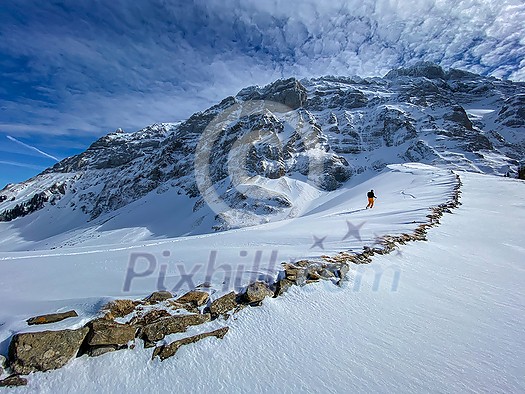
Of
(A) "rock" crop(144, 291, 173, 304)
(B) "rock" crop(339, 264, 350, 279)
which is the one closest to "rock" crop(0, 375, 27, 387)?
(A) "rock" crop(144, 291, 173, 304)

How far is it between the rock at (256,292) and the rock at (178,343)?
2.28ft

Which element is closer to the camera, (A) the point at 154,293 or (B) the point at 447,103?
(A) the point at 154,293

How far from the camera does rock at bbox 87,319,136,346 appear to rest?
313 centimetres

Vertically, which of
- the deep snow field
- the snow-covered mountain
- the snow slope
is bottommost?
the deep snow field

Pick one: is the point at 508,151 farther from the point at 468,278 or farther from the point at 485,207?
the point at 468,278

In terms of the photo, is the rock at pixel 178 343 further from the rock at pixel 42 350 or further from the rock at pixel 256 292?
the rock at pixel 42 350

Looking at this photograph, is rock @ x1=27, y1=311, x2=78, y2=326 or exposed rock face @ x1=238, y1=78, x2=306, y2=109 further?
exposed rock face @ x1=238, y1=78, x2=306, y2=109

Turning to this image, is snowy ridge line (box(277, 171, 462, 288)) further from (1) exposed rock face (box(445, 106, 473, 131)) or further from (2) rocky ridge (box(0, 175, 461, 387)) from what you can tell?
(1) exposed rock face (box(445, 106, 473, 131))

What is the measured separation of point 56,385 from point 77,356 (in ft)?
1.08

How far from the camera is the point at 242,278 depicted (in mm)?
4906

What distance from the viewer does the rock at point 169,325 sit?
342cm

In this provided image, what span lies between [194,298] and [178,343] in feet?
2.94

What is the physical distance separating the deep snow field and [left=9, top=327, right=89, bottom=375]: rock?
10 cm

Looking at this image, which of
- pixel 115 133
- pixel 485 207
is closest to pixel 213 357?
pixel 485 207
